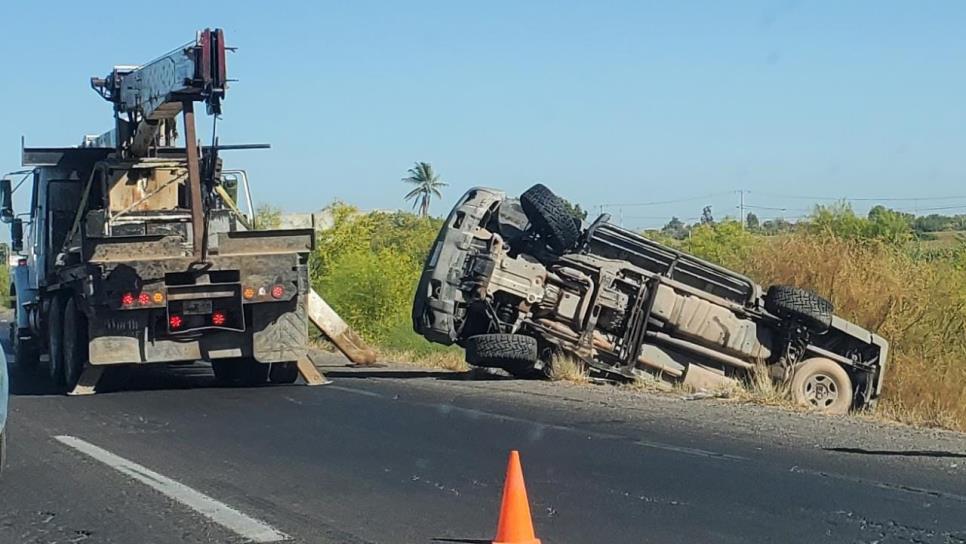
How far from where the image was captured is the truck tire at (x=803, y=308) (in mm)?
16031

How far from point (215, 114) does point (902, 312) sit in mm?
11537

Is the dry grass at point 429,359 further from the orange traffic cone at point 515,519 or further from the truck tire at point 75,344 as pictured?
the orange traffic cone at point 515,519

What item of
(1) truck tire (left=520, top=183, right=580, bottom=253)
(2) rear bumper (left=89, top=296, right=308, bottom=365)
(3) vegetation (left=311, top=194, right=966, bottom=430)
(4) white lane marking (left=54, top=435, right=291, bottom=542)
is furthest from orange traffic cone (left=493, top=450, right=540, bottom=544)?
(1) truck tire (left=520, top=183, right=580, bottom=253)

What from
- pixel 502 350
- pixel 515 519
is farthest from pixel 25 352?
pixel 515 519

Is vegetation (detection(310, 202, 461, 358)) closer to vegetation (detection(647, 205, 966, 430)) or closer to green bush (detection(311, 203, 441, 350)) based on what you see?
green bush (detection(311, 203, 441, 350))

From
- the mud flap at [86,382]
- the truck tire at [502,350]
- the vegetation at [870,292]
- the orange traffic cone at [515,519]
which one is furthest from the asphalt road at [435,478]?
the vegetation at [870,292]

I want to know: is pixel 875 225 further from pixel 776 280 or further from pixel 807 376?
pixel 807 376

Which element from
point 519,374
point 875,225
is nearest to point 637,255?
point 519,374

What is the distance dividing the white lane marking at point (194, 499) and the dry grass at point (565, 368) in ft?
23.1

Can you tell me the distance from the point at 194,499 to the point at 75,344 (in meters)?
7.27

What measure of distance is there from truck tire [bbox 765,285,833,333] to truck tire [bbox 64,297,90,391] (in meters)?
8.63

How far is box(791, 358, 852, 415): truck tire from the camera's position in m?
→ 16.2

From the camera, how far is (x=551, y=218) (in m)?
16.3

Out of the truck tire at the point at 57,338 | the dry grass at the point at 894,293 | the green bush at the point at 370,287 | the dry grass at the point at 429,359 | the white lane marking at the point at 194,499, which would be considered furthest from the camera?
the green bush at the point at 370,287
